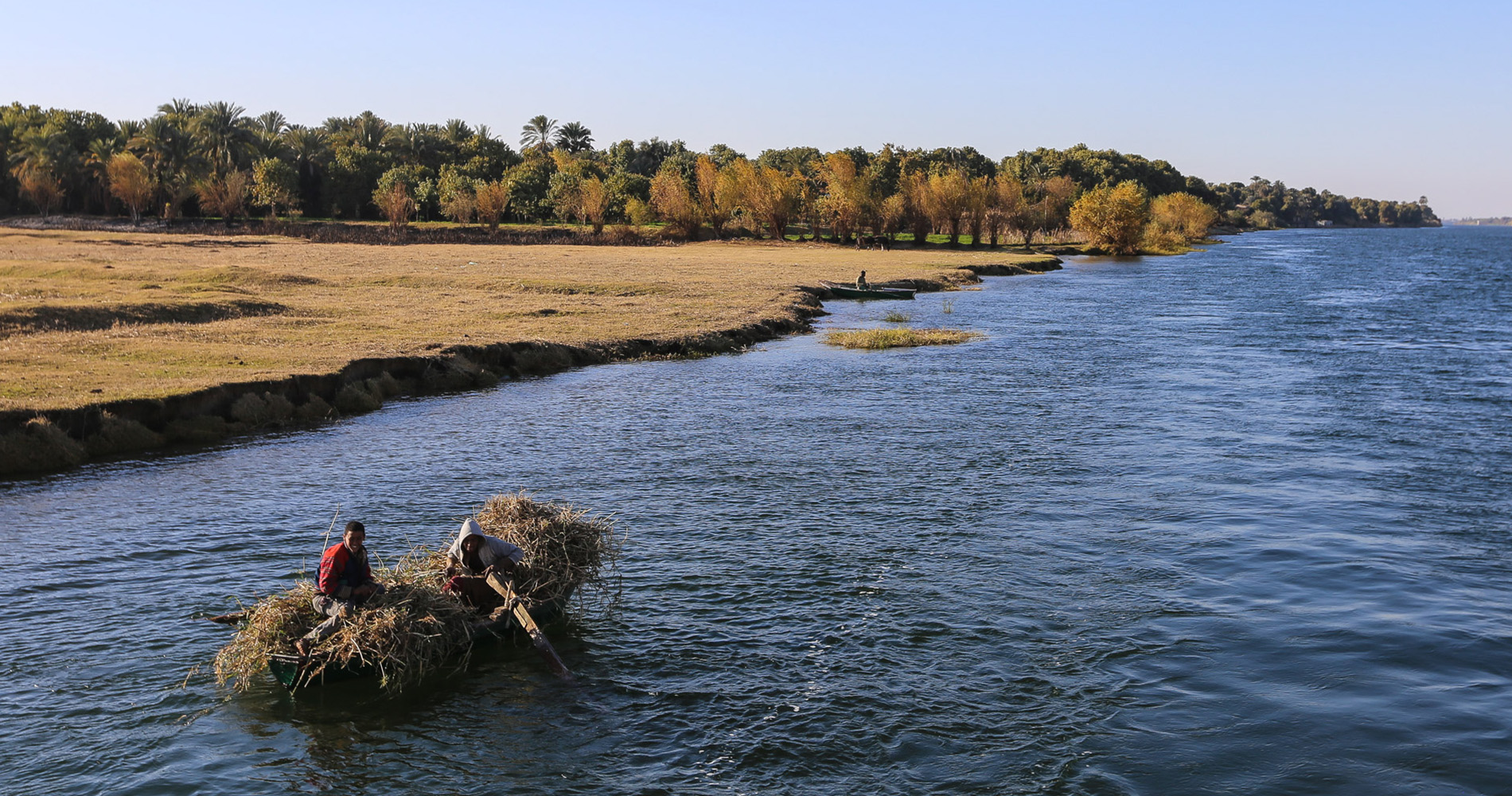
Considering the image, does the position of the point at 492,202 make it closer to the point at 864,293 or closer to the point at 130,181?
the point at 130,181

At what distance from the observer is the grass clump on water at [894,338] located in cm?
5262

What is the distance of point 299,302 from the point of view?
5291 cm

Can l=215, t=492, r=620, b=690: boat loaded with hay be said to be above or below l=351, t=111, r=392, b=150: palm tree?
below

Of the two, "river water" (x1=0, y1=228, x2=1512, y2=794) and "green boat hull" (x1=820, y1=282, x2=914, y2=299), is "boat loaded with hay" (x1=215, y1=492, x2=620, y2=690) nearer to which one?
"river water" (x1=0, y1=228, x2=1512, y2=794)

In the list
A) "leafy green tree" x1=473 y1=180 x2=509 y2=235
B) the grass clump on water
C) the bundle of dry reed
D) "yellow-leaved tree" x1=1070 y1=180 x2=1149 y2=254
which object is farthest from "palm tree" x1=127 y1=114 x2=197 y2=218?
the bundle of dry reed

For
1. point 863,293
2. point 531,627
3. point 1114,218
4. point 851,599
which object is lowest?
point 851,599

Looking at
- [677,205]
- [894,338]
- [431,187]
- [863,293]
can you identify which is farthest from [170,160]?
[894,338]

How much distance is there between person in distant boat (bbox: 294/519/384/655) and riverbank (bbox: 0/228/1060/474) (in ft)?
52.7

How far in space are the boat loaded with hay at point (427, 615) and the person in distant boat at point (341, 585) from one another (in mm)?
115

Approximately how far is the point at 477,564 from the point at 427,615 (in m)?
1.47

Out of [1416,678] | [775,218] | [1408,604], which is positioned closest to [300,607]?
[1416,678]

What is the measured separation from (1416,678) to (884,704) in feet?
27.2

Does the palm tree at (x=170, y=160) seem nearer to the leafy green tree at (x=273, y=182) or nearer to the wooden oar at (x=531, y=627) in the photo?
the leafy green tree at (x=273, y=182)

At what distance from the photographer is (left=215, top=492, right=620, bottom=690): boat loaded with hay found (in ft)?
46.2
